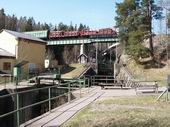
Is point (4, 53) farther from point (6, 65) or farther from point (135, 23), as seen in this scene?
point (135, 23)

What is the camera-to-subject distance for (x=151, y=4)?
60094 millimetres

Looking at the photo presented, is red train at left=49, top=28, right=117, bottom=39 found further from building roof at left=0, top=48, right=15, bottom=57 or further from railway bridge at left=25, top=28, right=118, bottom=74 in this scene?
building roof at left=0, top=48, right=15, bottom=57

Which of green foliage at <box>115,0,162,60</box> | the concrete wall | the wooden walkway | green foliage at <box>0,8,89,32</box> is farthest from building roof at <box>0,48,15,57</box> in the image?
green foliage at <box>0,8,89,32</box>

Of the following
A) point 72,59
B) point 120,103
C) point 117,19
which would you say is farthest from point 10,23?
point 120,103

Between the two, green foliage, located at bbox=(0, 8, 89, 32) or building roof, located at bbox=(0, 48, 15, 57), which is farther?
green foliage, located at bbox=(0, 8, 89, 32)

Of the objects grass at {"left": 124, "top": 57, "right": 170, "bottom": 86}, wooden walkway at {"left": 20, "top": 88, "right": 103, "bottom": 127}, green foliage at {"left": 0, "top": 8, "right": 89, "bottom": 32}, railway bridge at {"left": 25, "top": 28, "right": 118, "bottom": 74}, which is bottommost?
wooden walkway at {"left": 20, "top": 88, "right": 103, "bottom": 127}

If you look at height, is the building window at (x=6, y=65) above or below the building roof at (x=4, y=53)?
below

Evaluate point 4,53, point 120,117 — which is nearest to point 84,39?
point 4,53

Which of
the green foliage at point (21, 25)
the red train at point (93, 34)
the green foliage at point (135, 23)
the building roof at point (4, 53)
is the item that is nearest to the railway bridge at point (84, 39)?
the red train at point (93, 34)

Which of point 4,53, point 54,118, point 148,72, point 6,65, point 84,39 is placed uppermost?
point 84,39

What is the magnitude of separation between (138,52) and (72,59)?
65.7m

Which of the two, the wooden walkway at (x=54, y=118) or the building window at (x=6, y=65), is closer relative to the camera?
the wooden walkway at (x=54, y=118)

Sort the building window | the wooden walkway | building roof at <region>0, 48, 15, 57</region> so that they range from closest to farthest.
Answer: the wooden walkway
the building window
building roof at <region>0, 48, 15, 57</region>

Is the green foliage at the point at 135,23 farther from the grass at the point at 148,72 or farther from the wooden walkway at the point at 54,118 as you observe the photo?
the wooden walkway at the point at 54,118
